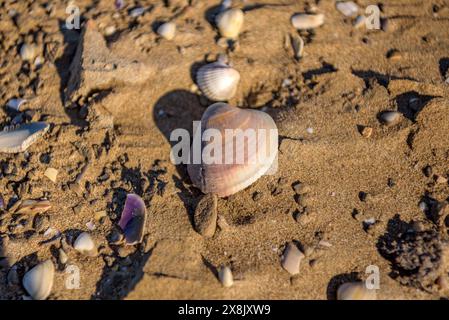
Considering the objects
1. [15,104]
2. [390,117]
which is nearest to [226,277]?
[390,117]

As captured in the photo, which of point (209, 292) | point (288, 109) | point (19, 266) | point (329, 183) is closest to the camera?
point (209, 292)

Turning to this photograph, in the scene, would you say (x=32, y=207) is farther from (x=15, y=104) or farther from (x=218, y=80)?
(x=218, y=80)

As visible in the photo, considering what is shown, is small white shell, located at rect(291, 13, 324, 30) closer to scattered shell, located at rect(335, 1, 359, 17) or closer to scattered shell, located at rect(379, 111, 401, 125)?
scattered shell, located at rect(335, 1, 359, 17)

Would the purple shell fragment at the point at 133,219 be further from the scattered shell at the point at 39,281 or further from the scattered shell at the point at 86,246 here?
the scattered shell at the point at 39,281

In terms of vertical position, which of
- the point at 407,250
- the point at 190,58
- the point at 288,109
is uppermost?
the point at 190,58

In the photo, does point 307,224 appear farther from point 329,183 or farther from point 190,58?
point 190,58

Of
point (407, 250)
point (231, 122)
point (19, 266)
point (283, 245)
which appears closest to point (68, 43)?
point (231, 122)
